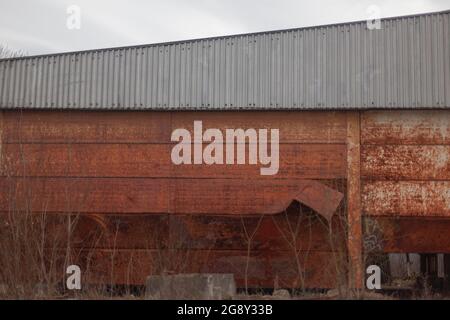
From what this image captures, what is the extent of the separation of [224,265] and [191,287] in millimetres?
1950

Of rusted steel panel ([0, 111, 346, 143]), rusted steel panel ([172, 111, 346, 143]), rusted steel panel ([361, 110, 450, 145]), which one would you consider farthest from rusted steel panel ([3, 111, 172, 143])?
rusted steel panel ([361, 110, 450, 145])

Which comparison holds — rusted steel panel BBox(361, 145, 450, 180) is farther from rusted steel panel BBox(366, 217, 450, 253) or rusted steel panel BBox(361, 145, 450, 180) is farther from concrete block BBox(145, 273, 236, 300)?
concrete block BBox(145, 273, 236, 300)

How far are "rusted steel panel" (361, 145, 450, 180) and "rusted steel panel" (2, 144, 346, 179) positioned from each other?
59 cm

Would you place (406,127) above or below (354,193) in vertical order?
above

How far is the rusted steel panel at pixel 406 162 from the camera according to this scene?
12484mm

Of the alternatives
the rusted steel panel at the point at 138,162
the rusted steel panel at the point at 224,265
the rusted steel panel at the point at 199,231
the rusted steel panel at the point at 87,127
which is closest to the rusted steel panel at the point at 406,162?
the rusted steel panel at the point at 138,162

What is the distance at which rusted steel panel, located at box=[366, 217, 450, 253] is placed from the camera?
40.4 feet

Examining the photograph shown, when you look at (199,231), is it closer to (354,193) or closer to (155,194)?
(155,194)

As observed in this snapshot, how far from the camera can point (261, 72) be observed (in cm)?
1262

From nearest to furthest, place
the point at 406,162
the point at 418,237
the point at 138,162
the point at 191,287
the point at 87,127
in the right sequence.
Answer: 1. the point at 191,287
2. the point at 418,237
3. the point at 406,162
4. the point at 138,162
5. the point at 87,127

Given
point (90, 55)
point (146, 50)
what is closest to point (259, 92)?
point (146, 50)

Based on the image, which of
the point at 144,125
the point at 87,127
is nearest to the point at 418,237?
the point at 144,125

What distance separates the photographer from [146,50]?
12883 mm
